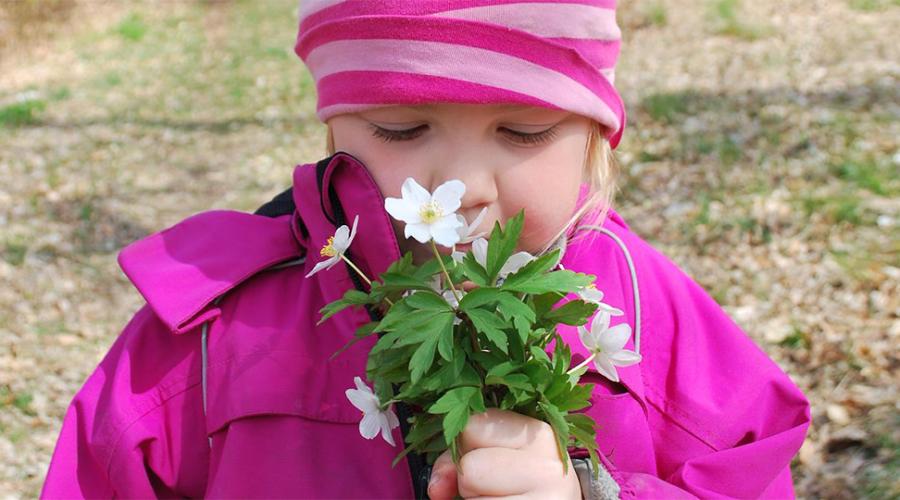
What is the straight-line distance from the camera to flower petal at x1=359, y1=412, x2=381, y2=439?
170cm

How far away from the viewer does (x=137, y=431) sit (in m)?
2.10

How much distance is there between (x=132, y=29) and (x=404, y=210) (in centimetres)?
1204

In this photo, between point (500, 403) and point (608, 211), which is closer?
point (500, 403)

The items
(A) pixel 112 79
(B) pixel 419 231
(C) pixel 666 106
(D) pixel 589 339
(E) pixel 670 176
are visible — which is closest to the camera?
(B) pixel 419 231

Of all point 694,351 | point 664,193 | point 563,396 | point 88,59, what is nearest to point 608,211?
point 694,351

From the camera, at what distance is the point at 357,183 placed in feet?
6.61

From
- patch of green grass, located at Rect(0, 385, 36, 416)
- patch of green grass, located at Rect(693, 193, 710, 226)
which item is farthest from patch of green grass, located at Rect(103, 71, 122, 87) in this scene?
patch of green grass, located at Rect(693, 193, 710, 226)

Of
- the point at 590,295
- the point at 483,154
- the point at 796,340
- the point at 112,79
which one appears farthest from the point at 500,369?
the point at 112,79

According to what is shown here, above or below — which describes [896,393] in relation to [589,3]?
below

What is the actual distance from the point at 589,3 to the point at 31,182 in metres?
5.98

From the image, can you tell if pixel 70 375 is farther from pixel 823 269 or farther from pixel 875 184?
pixel 875 184

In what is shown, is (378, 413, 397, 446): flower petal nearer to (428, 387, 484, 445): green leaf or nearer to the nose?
(428, 387, 484, 445): green leaf

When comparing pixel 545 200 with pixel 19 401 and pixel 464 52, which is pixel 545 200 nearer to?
pixel 464 52

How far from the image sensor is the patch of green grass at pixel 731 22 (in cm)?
853
